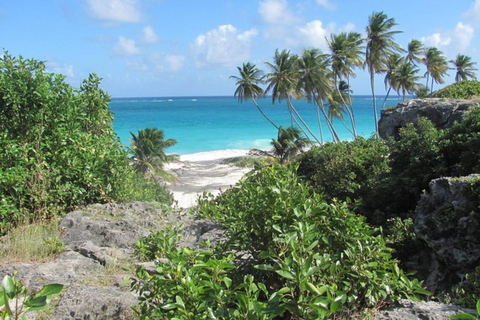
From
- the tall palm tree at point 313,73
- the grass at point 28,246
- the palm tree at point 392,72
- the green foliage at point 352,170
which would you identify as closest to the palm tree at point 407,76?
the palm tree at point 392,72

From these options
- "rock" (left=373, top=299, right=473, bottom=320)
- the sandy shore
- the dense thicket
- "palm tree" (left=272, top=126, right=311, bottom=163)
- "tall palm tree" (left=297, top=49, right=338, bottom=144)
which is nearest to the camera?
"rock" (left=373, top=299, right=473, bottom=320)

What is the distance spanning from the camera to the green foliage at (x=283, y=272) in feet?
7.88

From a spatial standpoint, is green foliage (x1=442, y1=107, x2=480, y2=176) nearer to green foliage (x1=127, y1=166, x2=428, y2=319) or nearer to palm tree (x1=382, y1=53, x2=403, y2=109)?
green foliage (x1=127, y1=166, x2=428, y2=319)

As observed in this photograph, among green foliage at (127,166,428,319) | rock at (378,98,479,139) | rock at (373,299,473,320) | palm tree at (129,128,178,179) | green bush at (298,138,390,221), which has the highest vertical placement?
rock at (378,98,479,139)

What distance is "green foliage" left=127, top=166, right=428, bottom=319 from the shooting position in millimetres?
2400

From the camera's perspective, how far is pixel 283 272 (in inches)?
94.6

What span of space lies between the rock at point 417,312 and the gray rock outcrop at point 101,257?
196cm

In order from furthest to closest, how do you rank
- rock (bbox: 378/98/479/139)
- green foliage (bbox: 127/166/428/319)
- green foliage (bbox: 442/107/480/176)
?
rock (bbox: 378/98/479/139) < green foliage (bbox: 442/107/480/176) < green foliage (bbox: 127/166/428/319)

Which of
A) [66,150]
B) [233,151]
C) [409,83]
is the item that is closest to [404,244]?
[66,150]

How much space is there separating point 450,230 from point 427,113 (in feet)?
38.0

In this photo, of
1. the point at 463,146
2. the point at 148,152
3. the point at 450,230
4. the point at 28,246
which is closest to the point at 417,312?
the point at 450,230

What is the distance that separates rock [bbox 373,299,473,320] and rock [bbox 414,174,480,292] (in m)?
3.09

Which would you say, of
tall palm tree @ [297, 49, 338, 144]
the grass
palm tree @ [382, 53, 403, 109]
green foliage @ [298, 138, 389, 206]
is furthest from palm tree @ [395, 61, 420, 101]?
the grass

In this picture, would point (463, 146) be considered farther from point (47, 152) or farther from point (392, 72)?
point (392, 72)
